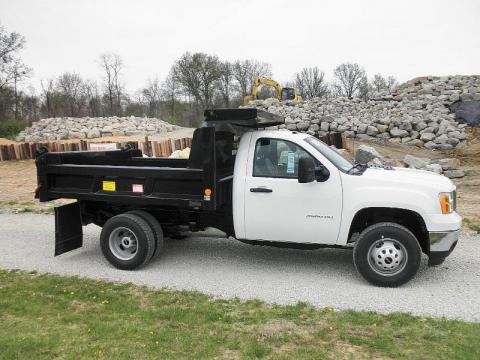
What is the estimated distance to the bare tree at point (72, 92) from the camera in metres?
61.1

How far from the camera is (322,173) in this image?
6.24m

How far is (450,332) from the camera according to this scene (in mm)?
4711

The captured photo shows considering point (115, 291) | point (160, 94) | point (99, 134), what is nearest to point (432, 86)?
point (99, 134)

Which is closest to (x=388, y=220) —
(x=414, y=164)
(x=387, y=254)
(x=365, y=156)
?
(x=387, y=254)

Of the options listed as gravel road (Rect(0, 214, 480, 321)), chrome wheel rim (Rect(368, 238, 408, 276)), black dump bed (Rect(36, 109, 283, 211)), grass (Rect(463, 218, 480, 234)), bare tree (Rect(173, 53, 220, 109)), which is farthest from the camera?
bare tree (Rect(173, 53, 220, 109))

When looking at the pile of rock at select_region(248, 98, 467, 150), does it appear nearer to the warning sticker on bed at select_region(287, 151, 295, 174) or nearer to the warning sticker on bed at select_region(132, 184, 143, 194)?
the warning sticker on bed at select_region(287, 151, 295, 174)

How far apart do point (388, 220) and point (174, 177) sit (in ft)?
9.74

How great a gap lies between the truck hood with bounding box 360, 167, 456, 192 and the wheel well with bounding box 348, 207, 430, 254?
1.26 ft

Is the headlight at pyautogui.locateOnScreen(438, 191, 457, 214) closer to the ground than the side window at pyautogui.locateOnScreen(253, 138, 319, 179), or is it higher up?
closer to the ground

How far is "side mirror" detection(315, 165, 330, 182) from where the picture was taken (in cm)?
622

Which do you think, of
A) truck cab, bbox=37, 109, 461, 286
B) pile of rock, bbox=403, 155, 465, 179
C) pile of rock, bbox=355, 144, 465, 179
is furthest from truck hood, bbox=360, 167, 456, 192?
pile of rock, bbox=403, 155, 465, 179

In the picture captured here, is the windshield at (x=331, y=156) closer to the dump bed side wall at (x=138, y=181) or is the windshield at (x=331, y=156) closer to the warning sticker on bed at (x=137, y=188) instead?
the dump bed side wall at (x=138, y=181)

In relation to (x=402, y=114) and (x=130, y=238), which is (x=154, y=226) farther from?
(x=402, y=114)

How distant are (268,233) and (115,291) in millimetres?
2128
